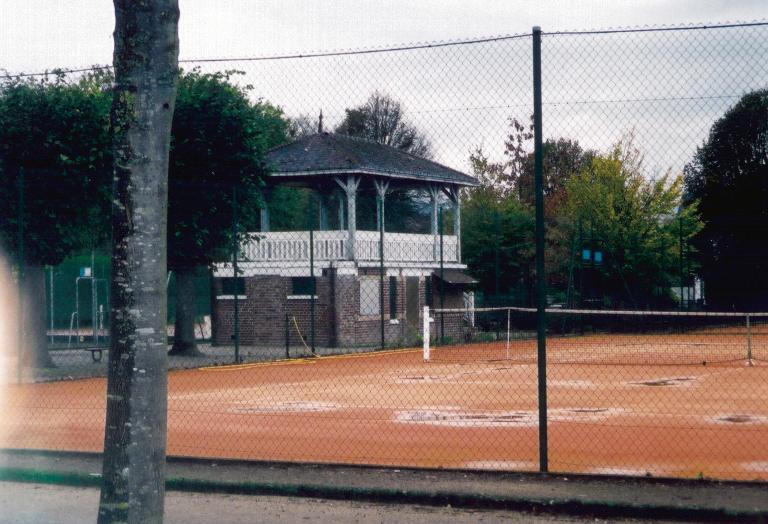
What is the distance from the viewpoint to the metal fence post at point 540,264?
8703 mm

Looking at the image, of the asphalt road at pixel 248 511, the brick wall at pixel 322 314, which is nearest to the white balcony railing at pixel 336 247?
the brick wall at pixel 322 314

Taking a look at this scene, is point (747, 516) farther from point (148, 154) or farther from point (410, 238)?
point (410, 238)

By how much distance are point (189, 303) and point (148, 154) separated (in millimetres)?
21136

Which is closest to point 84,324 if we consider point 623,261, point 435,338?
point 435,338

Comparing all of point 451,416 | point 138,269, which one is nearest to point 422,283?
point 451,416

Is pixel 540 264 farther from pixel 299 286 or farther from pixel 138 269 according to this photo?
pixel 299 286

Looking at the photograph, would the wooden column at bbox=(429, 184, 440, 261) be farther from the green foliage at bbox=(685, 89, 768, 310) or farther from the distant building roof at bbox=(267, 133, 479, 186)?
the green foliage at bbox=(685, 89, 768, 310)

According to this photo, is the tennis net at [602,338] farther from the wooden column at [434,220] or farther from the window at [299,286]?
the window at [299,286]

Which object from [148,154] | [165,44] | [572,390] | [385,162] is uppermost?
[385,162]

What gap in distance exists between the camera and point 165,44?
17.7ft

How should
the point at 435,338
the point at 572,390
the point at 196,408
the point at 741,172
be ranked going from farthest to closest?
the point at 435,338 < the point at 741,172 < the point at 572,390 < the point at 196,408

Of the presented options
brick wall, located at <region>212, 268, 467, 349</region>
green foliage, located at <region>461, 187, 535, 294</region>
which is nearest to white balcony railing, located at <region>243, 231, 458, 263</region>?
brick wall, located at <region>212, 268, 467, 349</region>

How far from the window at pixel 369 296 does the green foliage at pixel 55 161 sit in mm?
10777

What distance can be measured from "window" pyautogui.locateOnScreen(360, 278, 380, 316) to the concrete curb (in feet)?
73.4
